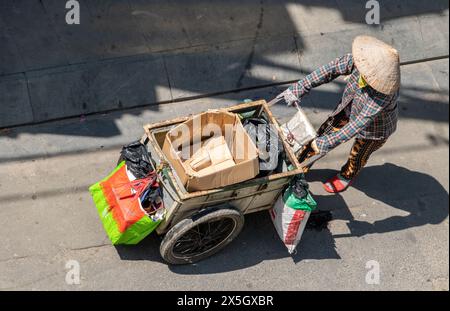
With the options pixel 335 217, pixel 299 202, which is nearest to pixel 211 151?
pixel 299 202

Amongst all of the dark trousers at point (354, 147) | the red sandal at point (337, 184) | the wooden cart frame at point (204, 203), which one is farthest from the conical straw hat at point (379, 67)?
the red sandal at point (337, 184)

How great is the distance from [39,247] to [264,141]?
244 cm

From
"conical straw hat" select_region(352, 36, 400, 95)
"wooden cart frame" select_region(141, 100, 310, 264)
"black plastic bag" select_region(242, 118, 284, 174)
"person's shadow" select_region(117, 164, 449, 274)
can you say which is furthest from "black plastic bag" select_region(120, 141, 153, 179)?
"conical straw hat" select_region(352, 36, 400, 95)

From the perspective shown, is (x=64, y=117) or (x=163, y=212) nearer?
(x=163, y=212)

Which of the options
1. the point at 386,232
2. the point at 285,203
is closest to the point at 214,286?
the point at 285,203

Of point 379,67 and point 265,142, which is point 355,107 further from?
point 265,142

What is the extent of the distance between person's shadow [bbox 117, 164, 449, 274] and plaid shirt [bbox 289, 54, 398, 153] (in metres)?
1.07

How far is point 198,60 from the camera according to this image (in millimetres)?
8125

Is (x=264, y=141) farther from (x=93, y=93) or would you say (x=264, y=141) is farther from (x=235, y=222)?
(x=93, y=93)

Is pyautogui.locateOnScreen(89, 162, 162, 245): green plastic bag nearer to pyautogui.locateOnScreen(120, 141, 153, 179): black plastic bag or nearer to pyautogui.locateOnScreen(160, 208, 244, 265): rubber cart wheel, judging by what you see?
pyautogui.locateOnScreen(120, 141, 153, 179): black plastic bag

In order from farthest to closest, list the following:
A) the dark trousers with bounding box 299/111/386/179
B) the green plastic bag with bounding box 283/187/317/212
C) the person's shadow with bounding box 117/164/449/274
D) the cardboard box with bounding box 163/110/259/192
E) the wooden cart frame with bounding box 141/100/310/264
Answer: the dark trousers with bounding box 299/111/386/179
the person's shadow with bounding box 117/164/449/274
the green plastic bag with bounding box 283/187/317/212
the wooden cart frame with bounding box 141/100/310/264
the cardboard box with bounding box 163/110/259/192

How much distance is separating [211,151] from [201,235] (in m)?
0.81

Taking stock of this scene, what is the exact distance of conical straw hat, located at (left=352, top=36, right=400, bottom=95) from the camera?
5898 millimetres

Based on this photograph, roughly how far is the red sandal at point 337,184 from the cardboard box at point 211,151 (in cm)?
175
